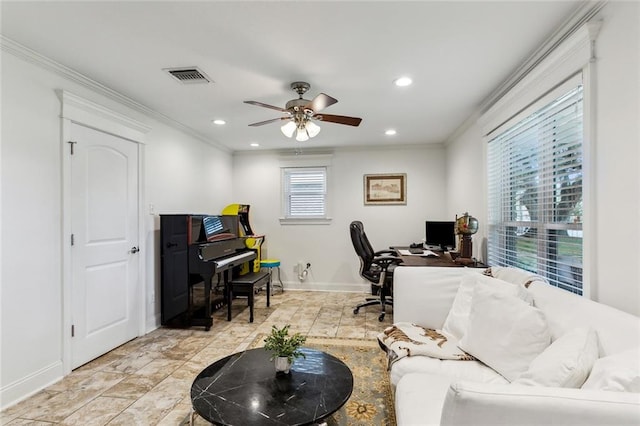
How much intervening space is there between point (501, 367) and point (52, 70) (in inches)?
142

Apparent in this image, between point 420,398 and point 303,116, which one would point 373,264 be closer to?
point 303,116

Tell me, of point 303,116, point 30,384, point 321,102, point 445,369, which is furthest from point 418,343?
point 30,384

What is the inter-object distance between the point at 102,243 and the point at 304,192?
3120 millimetres

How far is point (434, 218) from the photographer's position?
4.99 m

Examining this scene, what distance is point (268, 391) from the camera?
1.53 meters

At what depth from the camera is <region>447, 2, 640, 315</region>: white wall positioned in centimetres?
138

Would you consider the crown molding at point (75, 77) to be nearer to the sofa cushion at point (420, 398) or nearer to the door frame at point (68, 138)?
the door frame at point (68, 138)

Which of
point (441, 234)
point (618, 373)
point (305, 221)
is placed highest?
point (305, 221)

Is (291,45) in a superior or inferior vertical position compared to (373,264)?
superior

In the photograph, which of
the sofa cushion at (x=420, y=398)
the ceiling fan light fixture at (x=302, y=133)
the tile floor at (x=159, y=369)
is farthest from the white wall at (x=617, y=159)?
the tile floor at (x=159, y=369)

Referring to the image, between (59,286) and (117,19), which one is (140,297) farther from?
(117,19)

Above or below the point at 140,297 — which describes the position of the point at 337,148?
above

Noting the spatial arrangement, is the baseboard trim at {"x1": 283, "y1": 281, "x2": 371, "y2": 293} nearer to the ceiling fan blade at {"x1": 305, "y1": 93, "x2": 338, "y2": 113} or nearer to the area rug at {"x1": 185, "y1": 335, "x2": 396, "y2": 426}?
the area rug at {"x1": 185, "y1": 335, "x2": 396, "y2": 426}

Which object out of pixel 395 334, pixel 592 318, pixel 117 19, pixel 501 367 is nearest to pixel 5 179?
pixel 117 19
